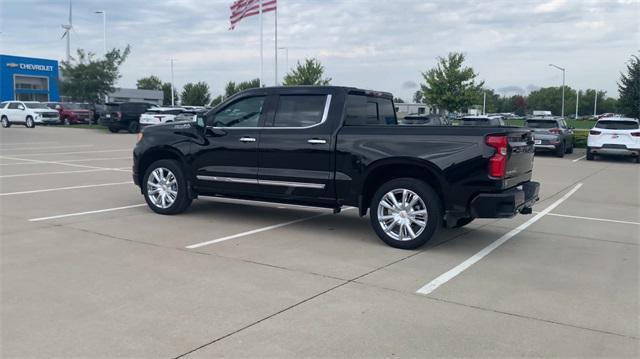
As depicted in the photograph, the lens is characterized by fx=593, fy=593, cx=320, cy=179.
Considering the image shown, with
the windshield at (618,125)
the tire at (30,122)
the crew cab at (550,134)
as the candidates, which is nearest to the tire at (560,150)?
the crew cab at (550,134)

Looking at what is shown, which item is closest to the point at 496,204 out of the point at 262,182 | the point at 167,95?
the point at 262,182

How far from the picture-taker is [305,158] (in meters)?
7.57

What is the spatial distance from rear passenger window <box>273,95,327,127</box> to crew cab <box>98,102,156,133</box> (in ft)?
96.2

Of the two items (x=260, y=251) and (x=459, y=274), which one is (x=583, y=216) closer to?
(x=459, y=274)

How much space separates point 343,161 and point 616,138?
1725 cm

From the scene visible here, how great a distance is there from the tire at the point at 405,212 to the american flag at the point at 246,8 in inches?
1094

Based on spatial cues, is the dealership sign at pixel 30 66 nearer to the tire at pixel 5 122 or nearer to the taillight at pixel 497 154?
the tire at pixel 5 122

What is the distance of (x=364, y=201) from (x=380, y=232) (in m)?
0.47

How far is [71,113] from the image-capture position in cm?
4288

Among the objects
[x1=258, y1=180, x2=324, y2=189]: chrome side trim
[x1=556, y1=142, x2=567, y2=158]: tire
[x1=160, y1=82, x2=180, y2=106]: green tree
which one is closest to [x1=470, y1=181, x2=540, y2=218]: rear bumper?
[x1=258, y1=180, x2=324, y2=189]: chrome side trim

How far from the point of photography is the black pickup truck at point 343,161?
6.69m

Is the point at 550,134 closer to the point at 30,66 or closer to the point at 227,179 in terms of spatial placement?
the point at 227,179

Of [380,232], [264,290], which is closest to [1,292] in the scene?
[264,290]

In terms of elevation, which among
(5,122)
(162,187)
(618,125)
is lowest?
(162,187)
